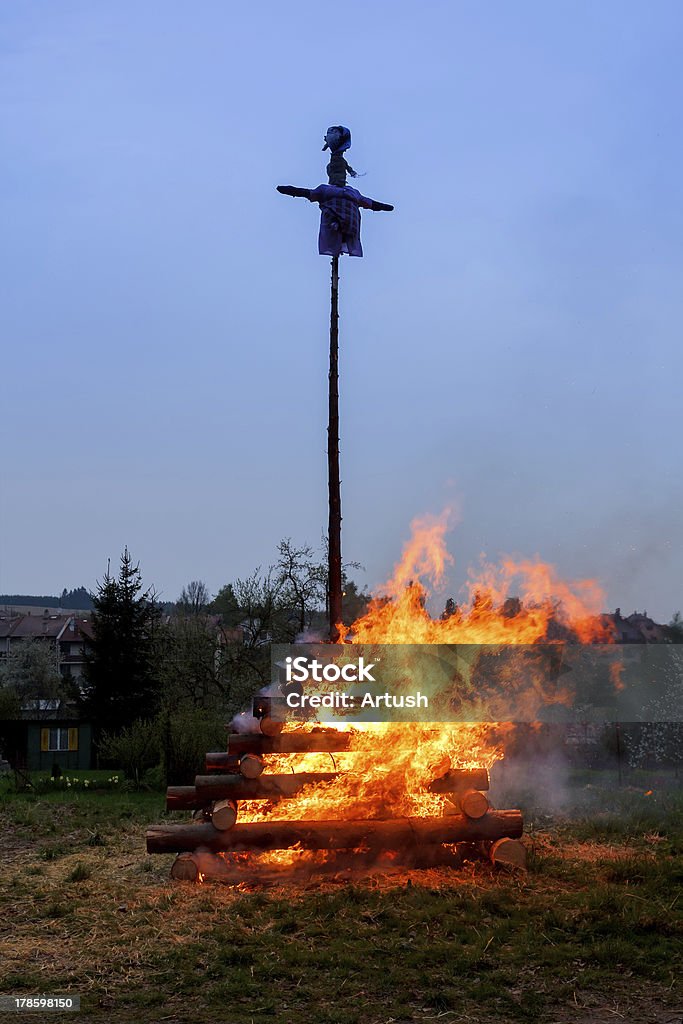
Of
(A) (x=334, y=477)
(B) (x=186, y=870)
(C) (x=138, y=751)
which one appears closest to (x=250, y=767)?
(B) (x=186, y=870)

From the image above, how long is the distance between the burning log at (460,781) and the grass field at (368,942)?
1022 millimetres

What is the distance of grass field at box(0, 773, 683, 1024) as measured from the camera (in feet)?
23.6

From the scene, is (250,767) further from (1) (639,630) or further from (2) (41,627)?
(2) (41,627)

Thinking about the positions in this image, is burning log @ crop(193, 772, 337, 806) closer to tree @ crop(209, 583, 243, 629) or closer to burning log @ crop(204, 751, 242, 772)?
burning log @ crop(204, 751, 242, 772)

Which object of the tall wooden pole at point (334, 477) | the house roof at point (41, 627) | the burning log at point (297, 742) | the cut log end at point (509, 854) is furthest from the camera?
the house roof at point (41, 627)

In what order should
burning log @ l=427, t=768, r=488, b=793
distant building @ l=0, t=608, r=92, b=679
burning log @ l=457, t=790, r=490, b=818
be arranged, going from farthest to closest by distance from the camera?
distant building @ l=0, t=608, r=92, b=679, burning log @ l=427, t=768, r=488, b=793, burning log @ l=457, t=790, r=490, b=818

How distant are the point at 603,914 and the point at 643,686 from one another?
18163mm

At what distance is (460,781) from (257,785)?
9.31 feet

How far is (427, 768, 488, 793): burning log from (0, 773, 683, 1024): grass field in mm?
1022

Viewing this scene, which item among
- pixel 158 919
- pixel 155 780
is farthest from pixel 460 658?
pixel 155 780

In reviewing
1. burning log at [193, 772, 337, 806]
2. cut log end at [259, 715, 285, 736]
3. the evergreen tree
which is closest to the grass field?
burning log at [193, 772, 337, 806]

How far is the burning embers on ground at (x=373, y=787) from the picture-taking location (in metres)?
11.5

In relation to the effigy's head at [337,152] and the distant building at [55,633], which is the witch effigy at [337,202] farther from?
the distant building at [55,633]

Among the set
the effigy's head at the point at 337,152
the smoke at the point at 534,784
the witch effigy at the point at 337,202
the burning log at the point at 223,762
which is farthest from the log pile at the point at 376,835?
the effigy's head at the point at 337,152
